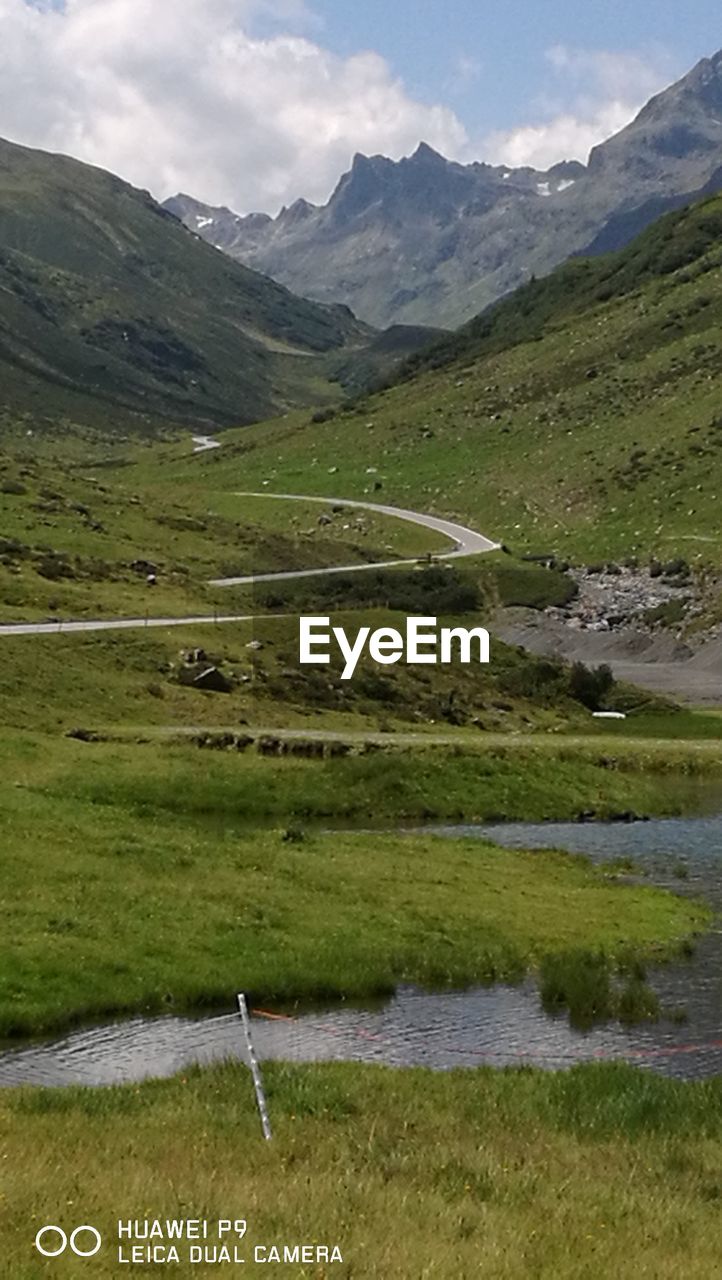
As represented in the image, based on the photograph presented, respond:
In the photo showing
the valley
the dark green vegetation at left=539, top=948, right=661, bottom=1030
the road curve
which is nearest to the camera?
the valley

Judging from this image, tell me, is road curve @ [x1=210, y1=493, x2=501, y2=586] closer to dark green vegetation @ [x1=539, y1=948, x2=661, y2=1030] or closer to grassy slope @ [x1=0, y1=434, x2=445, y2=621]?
grassy slope @ [x1=0, y1=434, x2=445, y2=621]

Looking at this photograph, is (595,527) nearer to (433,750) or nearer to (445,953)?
(433,750)

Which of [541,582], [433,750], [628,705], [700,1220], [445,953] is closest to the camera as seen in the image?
[700,1220]

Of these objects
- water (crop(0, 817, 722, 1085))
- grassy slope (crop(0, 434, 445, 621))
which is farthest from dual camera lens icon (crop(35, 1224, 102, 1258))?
grassy slope (crop(0, 434, 445, 621))

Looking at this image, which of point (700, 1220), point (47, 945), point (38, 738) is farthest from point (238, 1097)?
point (38, 738)

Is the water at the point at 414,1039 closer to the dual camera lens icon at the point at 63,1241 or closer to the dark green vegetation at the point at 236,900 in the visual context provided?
the dark green vegetation at the point at 236,900

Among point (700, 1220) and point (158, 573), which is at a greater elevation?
point (158, 573)
